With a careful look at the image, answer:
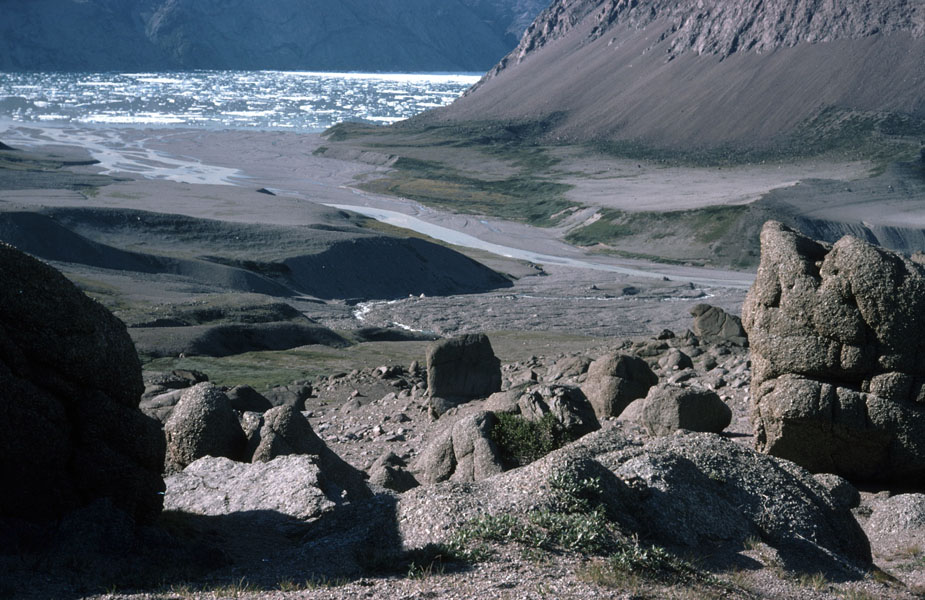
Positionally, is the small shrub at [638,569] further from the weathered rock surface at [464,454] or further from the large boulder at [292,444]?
the weathered rock surface at [464,454]

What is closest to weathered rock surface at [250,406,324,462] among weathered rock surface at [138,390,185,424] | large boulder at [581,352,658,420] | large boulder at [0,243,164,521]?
large boulder at [0,243,164,521]

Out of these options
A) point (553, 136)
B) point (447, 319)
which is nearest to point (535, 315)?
point (447, 319)

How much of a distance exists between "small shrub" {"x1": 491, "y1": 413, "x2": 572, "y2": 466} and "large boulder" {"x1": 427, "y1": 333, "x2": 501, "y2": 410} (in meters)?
6.94

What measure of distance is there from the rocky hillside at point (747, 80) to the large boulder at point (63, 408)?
136 metres

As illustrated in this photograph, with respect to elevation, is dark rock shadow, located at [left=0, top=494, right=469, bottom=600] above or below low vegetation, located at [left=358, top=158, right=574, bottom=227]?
above

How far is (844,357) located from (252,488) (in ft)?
33.1

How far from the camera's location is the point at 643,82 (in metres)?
167

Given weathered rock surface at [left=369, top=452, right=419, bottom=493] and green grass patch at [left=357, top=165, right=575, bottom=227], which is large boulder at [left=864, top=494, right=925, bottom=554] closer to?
weathered rock surface at [left=369, top=452, right=419, bottom=493]

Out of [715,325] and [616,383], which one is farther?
[715,325]

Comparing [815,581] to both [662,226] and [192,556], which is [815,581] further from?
[662,226]

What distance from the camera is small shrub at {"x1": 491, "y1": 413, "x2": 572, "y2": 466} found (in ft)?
54.9

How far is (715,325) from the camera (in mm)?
32219

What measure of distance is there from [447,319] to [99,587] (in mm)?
50910

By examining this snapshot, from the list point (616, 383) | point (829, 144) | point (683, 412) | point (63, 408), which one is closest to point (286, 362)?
point (616, 383)
